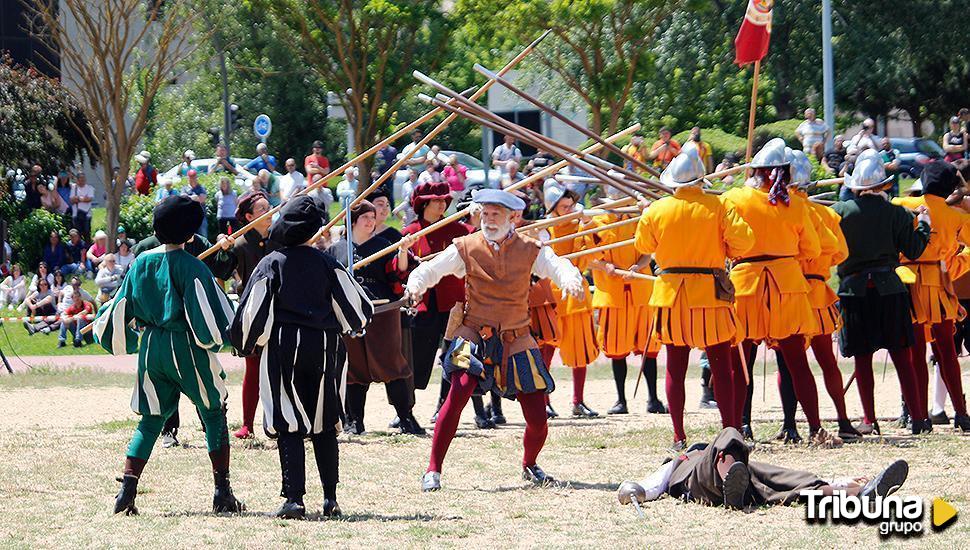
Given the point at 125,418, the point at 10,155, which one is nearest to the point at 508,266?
the point at 125,418

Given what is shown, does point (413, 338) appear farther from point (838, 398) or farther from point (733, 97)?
point (733, 97)

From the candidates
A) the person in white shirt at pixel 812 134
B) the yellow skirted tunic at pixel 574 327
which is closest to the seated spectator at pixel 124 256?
the person in white shirt at pixel 812 134

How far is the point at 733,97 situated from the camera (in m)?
36.3

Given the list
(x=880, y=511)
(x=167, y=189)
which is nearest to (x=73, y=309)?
(x=167, y=189)

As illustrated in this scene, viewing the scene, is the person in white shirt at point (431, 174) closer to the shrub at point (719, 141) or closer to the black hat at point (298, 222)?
the shrub at point (719, 141)

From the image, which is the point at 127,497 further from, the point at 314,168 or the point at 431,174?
the point at 431,174

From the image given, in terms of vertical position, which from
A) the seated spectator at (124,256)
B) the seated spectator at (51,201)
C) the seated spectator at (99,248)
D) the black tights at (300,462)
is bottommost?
the black tights at (300,462)

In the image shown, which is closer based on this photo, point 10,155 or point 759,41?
point 759,41

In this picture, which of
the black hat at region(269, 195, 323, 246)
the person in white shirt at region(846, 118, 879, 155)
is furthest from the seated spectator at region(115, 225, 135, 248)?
the black hat at region(269, 195, 323, 246)

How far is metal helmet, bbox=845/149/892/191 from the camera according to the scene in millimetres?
10836

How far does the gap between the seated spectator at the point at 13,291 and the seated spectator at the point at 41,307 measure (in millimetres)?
972

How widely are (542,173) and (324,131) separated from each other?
110 ft

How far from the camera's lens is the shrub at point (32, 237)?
26406mm

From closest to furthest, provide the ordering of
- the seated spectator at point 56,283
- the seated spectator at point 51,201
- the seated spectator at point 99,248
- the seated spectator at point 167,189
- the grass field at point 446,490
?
the grass field at point 446,490 → the seated spectator at point 56,283 → the seated spectator at point 99,248 → the seated spectator at point 167,189 → the seated spectator at point 51,201
